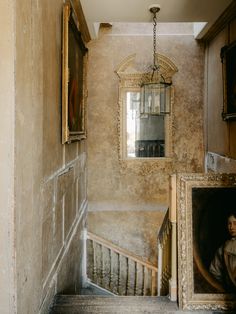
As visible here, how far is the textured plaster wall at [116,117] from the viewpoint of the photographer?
693cm

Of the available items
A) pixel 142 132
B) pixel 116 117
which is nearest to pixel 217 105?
pixel 142 132

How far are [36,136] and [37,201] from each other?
0.47m

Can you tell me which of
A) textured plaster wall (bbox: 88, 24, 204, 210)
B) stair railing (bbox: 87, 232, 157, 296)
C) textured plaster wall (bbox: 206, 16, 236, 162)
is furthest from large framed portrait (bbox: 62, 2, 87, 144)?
stair railing (bbox: 87, 232, 157, 296)

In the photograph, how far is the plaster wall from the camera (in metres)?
1.84

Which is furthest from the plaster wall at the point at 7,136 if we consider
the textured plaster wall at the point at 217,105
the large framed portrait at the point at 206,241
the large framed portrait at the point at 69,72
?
the textured plaster wall at the point at 217,105

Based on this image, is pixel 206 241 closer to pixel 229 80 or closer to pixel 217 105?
pixel 229 80

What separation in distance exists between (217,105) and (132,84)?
1828mm

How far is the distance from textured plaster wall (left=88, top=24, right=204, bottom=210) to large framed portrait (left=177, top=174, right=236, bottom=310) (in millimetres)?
3748

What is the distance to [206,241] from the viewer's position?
324 centimetres

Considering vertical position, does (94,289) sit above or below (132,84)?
below

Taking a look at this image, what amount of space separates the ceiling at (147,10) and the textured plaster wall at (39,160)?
5.46 ft

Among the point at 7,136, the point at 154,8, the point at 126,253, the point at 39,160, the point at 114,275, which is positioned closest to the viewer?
the point at 7,136

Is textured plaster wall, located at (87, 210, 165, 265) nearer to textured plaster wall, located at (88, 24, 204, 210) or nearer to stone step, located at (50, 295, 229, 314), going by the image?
textured plaster wall, located at (88, 24, 204, 210)

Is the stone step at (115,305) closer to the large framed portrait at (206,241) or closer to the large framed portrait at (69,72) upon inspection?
the large framed portrait at (206,241)
